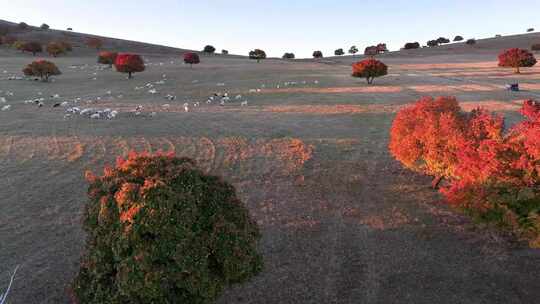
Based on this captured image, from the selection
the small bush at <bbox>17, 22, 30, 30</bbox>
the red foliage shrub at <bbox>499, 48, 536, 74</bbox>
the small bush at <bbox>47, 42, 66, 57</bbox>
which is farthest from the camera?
the small bush at <bbox>17, 22, 30, 30</bbox>

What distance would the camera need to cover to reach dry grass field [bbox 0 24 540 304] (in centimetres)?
1486

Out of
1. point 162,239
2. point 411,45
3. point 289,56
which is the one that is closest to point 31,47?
point 289,56

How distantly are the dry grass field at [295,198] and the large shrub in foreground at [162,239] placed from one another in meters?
3.51

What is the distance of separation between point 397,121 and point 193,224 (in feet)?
53.3

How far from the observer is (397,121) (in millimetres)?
23672

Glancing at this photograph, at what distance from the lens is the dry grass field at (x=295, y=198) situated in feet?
48.8

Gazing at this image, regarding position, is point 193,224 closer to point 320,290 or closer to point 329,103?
point 320,290

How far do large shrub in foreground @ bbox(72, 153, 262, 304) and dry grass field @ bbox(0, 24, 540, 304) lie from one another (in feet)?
11.5

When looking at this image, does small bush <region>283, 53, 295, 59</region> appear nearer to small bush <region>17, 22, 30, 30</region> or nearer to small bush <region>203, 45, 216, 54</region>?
small bush <region>203, 45, 216, 54</region>

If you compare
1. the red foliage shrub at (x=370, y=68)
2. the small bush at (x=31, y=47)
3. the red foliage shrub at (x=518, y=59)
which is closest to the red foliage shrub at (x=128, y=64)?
the red foliage shrub at (x=370, y=68)

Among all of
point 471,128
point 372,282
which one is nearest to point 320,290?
point 372,282

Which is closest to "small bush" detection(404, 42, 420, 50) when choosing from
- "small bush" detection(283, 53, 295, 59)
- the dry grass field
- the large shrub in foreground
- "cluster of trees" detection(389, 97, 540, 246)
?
"small bush" detection(283, 53, 295, 59)

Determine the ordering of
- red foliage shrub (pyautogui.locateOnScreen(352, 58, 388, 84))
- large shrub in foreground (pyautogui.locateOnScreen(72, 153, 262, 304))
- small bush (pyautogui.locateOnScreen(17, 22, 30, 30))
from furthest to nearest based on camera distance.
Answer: small bush (pyautogui.locateOnScreen(17, 22, 30, 30))
red foliage shrub (pyautogui.locateOnScreen(352, 58, 388, 84))
large shrub in foreground (pyautogui.locateOnScreen(72, 153, 262, 304))

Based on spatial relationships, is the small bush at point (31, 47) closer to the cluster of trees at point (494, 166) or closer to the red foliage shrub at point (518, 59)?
the red foliage shrub at point (518, 59)
